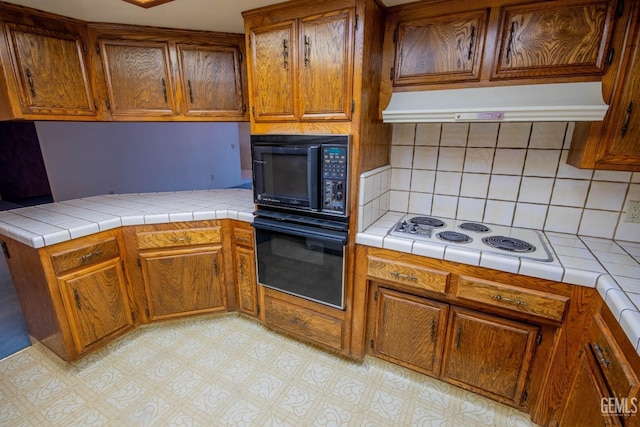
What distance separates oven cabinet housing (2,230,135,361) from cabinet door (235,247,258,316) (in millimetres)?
755

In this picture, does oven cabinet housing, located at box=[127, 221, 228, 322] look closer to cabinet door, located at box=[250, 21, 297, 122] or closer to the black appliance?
the black appliance

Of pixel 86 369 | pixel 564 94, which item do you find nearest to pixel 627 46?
pixel 564 94

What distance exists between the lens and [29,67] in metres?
1.69

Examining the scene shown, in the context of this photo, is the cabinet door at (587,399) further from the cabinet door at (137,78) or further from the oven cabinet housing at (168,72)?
the cabinet door at (137,78)

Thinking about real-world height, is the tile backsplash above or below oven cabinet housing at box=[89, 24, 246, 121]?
below

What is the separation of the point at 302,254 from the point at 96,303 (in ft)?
4.41

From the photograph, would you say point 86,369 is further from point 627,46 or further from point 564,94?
point 627,46

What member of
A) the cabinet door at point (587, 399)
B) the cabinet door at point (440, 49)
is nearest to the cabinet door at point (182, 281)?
the cabinet door at point (440, 49)

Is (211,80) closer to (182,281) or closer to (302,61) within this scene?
(302,61)

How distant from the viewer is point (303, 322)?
1.93m

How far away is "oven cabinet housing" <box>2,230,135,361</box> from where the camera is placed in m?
1.65

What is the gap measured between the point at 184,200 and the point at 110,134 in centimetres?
325

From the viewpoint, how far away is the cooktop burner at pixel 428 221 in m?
1.78

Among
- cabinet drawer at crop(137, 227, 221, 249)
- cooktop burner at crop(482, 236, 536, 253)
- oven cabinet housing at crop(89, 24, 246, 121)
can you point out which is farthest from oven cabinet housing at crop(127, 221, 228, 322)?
cooktop burner at crop(482, 236, 536, 253)
